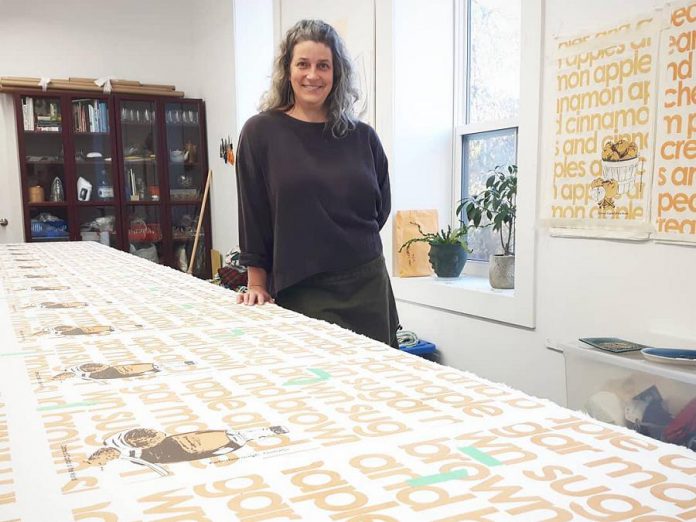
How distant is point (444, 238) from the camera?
2867mm

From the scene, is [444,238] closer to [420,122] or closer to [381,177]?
[420,122]

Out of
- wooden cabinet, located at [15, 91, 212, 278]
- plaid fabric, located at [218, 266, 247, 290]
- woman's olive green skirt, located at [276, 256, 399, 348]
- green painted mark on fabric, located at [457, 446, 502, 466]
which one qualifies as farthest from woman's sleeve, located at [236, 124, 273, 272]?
wooden cabinet, located at [15, 91, 212, 278]

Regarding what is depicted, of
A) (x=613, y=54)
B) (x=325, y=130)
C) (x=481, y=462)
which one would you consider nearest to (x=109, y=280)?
(x=325, y=130)

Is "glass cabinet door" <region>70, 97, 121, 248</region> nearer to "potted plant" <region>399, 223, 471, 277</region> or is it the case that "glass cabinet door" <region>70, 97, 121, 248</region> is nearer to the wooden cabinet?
the wooden cabinet

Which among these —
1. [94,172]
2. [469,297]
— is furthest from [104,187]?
[469,297]

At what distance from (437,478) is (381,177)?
1357 mm

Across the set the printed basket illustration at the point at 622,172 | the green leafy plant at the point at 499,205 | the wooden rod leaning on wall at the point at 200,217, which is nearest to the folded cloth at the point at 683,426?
the printed basket illustration at the point at 622,172

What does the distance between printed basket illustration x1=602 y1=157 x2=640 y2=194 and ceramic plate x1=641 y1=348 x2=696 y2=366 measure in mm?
489

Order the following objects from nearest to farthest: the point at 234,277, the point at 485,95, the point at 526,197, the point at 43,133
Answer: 1. the point at 526,197
2. the point at 485,95
3. the point at 234,277
4. the point at 43,133

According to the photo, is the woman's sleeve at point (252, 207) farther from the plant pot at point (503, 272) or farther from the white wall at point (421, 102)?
the white wall at point (421, 102)

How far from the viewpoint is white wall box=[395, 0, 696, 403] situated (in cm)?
174

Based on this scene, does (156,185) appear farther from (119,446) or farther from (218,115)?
(119,446)

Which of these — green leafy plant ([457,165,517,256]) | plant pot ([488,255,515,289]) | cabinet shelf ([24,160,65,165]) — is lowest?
plant pot ([488,255,515,289])

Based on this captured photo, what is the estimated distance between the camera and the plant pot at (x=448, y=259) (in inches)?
113
